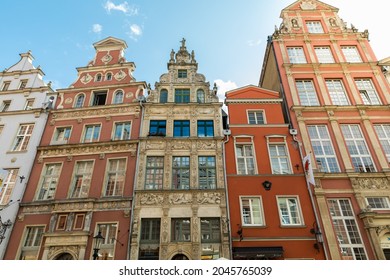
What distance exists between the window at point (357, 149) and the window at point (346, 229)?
106 inches

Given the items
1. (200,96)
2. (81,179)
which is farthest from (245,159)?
(81,179)

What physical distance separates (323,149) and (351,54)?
379 inches

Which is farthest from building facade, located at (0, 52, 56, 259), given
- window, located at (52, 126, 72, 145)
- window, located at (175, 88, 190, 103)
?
window, located at (175, 88, 190, 103)

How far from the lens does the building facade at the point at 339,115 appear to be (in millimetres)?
13664

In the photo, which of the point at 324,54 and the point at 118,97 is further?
the point at 324,54

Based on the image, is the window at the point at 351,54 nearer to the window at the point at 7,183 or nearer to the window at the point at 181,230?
the window at the point at 181,230

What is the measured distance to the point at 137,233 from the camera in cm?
1351

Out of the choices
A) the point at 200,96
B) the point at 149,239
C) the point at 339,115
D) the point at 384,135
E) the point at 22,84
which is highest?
the point at 22,84

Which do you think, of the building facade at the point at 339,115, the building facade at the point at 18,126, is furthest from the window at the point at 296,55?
the building facade at the point at 18,126

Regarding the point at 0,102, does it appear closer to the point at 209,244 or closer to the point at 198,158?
the point at 198,158

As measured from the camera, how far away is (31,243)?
557 inches

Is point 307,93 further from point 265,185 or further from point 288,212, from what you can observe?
point 288,212

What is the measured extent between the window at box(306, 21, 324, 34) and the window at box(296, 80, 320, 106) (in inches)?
229

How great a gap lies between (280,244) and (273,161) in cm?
489
